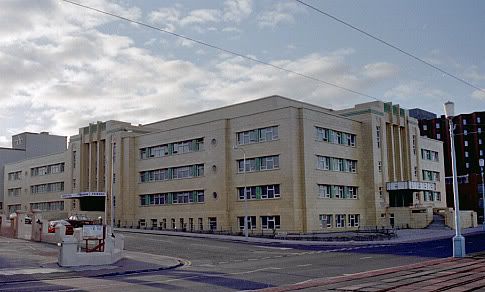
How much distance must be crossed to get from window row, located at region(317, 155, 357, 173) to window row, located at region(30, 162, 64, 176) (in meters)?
49.8

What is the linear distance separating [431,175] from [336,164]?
2668 centimetres

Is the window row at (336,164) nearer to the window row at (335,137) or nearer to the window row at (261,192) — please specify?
the window row at (335,137)

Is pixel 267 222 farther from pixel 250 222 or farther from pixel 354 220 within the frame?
pixel 354 220

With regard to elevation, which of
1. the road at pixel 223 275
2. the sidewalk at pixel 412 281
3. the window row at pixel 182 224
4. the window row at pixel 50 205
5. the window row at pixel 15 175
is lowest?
the road at pixel 223 275

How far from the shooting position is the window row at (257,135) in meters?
57.5

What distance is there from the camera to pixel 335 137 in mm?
61688

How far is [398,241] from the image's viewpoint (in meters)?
Answer: 43.7

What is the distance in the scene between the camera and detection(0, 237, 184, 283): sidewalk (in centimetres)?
2284

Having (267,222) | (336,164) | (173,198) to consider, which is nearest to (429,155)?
(336,164)

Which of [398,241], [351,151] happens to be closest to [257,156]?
[351,151]

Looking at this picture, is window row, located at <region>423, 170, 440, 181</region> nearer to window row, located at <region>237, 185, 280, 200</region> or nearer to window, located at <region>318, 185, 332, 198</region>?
window, located at <region>318, 185, 332, 198</region>

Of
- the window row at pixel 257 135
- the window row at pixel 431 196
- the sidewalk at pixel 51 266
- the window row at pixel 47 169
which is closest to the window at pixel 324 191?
the window row at pixel 257 135

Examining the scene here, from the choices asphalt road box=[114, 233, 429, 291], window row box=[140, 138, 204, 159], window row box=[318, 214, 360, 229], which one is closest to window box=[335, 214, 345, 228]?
window row box=[318, 214, 360, 229]

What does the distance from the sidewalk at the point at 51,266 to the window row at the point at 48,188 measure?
58106mm
